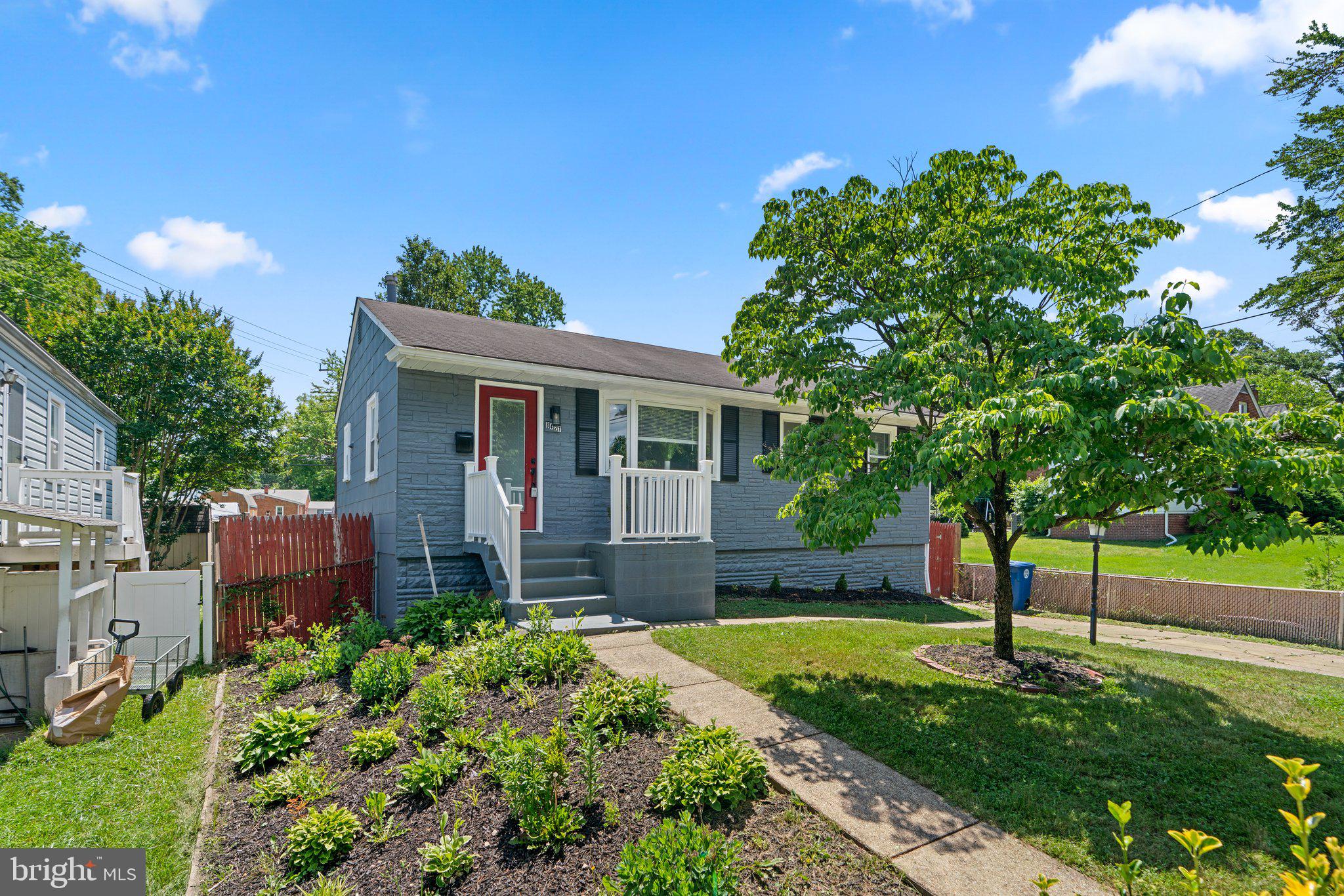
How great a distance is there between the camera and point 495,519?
308 inches

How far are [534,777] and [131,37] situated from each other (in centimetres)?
1386

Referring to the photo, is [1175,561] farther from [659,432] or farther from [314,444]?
[314,444]

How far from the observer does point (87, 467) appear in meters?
13.8

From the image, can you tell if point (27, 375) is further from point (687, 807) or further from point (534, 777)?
point (687, 807)

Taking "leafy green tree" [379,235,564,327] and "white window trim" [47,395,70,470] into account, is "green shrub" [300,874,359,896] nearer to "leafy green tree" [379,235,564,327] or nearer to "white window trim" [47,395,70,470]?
"white window trim" [47,395,70,470]

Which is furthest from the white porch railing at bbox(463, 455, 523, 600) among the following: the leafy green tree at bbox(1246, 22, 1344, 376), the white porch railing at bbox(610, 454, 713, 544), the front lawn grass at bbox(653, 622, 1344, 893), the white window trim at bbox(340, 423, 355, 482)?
the leafy green tree at bbox(1246, 22, 1344, 376)

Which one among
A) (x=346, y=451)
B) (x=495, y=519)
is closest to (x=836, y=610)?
(x=495, y=519)

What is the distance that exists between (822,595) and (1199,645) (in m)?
5.60

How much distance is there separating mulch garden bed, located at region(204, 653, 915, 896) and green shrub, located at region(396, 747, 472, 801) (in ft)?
0.23

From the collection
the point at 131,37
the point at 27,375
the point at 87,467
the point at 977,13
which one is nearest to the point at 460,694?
the point at 977,13

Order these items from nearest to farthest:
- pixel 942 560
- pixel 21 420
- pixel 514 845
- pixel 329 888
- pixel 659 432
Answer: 1. pixel 329 888
2. pixel 514 845
3. pixel 21 420
4. pixel 659 432
5. pixel 942 560

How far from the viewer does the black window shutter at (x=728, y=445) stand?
1118 centimetres

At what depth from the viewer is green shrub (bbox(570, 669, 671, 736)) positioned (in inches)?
165

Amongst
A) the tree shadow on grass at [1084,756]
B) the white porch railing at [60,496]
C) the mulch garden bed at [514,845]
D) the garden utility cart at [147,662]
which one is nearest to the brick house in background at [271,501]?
the white porch railing at [60,496]
